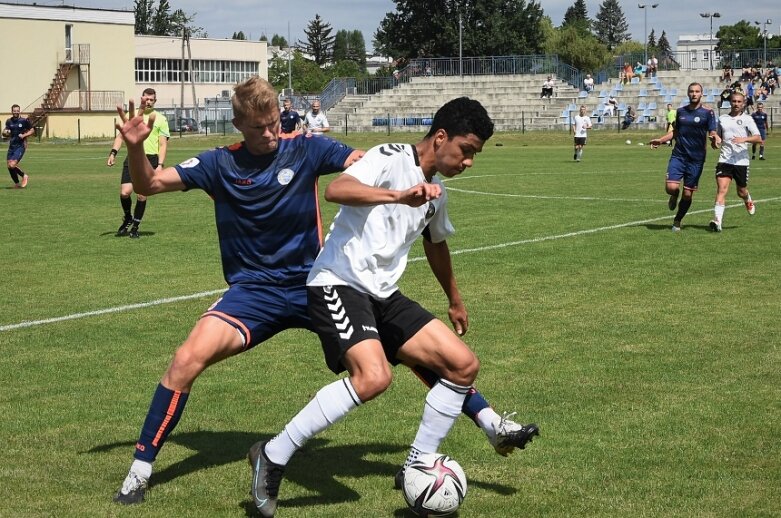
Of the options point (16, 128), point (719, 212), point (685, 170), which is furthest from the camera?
point (16, 128)

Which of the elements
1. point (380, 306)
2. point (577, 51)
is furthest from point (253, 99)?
point (577, 51)

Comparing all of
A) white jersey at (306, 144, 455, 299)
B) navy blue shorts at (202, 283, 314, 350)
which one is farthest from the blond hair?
navy blue shorts at (202, 283, 314, 350)

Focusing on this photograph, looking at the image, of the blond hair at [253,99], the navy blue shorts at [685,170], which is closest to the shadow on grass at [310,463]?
the blond hair at [253,99]

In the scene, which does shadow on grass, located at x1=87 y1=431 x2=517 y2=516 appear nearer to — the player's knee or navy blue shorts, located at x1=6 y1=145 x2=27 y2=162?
the player's knee

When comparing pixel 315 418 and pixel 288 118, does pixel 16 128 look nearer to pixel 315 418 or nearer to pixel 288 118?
pixel 288 118

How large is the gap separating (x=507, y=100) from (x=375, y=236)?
6422 cm

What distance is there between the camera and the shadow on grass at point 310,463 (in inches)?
215

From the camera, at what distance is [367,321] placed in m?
5.20

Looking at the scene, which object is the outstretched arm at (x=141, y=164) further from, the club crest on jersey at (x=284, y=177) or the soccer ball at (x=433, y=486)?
the soccer ball at (x=433, y=486)

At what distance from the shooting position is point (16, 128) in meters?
28.6

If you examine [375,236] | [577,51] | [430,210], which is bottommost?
[375,236]

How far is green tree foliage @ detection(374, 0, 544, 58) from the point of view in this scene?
3647 inches

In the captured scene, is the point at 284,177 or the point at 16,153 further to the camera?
the point at 16,153

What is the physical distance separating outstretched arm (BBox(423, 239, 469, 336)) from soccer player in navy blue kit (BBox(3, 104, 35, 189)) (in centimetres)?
2316
